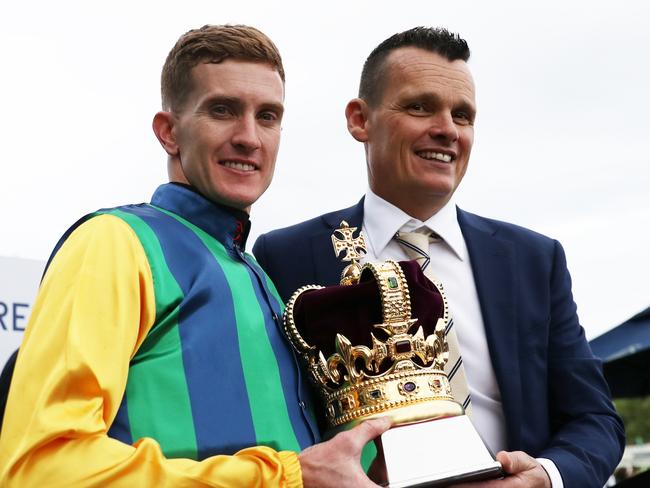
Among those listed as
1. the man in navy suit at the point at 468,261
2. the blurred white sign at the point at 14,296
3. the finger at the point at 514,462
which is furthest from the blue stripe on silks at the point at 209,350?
the blurred white sign at the point at 14,296

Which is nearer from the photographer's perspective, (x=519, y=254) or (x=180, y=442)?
(x=180, y=442)

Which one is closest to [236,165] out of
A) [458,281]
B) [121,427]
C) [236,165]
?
[236,165]

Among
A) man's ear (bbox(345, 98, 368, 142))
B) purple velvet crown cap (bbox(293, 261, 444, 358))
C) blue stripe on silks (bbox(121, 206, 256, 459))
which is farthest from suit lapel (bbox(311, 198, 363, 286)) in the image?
blue stripe on silks (bbox(121, 206, 256, 459))

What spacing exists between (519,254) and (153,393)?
156 centimetres

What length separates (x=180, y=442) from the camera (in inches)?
76.4

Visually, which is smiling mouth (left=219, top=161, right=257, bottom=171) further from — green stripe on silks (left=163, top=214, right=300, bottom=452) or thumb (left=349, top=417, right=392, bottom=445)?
thumb (left=349, top=417, right=392, bottom=445)

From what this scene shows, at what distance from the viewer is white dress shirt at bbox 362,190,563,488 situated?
2.85 meters

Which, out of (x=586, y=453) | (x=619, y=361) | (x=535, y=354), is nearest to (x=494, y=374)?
(x=535, y=354)

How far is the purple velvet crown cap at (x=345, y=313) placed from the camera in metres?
2.19

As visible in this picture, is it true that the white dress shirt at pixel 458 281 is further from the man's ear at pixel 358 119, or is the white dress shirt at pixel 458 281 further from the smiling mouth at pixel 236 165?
the smiling mouth at pixel 236 165

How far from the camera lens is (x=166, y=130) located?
2.47 meters

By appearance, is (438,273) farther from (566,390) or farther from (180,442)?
(180,442)

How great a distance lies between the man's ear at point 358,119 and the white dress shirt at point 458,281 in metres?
0.25

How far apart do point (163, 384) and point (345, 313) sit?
1.59 ft
